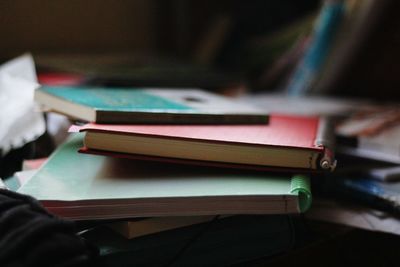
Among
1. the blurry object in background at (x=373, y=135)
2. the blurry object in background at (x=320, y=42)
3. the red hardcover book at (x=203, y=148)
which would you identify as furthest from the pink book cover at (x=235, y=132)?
the blurry object in background at (x=320, y=42)

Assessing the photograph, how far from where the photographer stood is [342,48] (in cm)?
96

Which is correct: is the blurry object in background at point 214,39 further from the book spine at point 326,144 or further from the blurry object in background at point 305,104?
the book spine at point 326,144

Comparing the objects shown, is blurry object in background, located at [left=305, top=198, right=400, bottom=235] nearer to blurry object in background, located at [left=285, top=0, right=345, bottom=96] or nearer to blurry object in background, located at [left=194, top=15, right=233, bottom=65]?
blurry object in background, located at [left=285, top=0, right=345, bottom=96]

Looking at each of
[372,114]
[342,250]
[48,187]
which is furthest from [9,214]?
[372,114]

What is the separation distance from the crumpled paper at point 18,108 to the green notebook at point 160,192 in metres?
0.10

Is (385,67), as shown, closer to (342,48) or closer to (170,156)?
(342,48)

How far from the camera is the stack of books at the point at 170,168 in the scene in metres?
0.40

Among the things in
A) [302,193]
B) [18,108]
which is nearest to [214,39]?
[18,108]

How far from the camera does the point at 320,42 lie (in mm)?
965

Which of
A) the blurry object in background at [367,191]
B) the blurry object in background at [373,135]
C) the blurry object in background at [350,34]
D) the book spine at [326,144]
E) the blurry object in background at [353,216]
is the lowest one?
the blurry object in background at [353,216]

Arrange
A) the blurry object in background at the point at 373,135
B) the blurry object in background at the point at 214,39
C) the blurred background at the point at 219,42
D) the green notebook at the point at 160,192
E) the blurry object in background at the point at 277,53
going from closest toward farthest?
the green notebook at the point at 160,192
the blurry object in background at the point at 373,135
the blurred background at the point at 219,42
the blurry object in background at the point at 277,53
the blurry object in background at the point at 214,39

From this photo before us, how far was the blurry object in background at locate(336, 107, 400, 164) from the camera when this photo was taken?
2.12 ft

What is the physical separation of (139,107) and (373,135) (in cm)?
40

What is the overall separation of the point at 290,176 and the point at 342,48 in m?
0.59
